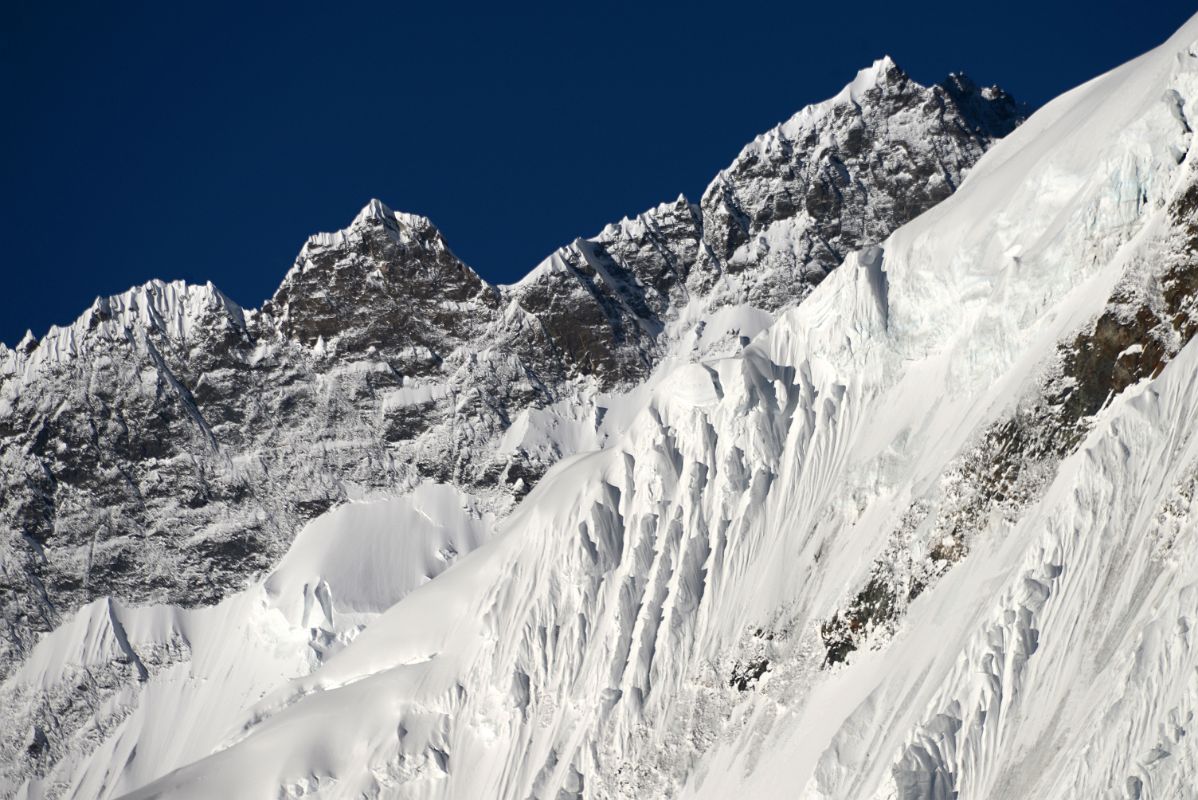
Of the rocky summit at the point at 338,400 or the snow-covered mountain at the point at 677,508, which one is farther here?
the rocky summit at the point at 338,400

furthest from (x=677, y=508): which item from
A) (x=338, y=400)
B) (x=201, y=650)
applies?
(x=338, y=400)

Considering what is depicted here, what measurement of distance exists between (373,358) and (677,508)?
78346 millimetres

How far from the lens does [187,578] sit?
146 meters

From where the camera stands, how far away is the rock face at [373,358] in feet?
→ 486

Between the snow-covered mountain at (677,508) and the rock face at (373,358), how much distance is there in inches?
16.6

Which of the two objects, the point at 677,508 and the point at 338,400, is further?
the point at 338,400

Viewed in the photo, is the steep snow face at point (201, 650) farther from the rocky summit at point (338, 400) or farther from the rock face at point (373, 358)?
the rock face at point (373, 358)

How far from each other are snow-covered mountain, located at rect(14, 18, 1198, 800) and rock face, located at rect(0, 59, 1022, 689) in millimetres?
422

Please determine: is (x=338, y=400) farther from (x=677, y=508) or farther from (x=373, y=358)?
(x=677, y=508)

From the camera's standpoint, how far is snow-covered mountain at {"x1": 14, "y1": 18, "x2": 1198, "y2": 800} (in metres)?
56.6

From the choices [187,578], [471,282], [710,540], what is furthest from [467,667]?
[471,282]

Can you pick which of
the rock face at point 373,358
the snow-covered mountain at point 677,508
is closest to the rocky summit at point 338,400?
the rock face at point 373,358

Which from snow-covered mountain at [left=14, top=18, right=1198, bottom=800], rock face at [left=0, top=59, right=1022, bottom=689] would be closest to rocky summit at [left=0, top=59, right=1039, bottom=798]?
rock face at [left=0, top=59, right=1022, bottom=689]

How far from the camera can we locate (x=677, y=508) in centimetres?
8406
